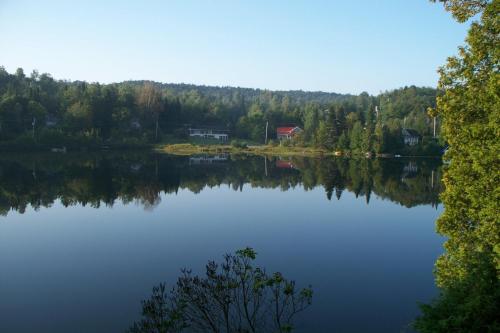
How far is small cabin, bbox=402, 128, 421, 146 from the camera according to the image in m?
105

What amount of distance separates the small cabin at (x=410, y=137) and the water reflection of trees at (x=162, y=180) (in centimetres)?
4142

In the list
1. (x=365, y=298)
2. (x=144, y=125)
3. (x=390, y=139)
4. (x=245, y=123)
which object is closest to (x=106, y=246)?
(x=365, y=298)

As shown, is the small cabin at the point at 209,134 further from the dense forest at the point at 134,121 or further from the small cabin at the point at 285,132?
the small cabin at the point at 285,132

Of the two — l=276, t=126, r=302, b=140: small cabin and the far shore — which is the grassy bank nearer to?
the far shore

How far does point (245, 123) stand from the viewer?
12700 cm

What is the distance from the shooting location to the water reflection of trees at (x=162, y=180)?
36531 mm

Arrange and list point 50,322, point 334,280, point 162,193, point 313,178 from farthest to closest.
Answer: point 313,178 < point 162,193 < point 334,280 < point 50,322

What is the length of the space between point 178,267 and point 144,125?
3741 inches

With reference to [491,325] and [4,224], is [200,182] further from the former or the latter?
[491,325]

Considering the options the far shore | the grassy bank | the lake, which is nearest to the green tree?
the far shore

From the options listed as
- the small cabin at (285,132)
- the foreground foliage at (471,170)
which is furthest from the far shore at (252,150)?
the foreground foliage at (471,170)

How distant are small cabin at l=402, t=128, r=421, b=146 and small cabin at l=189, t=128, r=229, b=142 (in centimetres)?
4824

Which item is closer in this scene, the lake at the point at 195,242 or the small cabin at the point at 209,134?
the lake at the point at 195,242

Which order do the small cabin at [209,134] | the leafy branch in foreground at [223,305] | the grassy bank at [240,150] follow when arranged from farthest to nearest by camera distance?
1. the small cabin at [209,134]
2. the grassy bank at [240,150]
3. the leafy branch in foreground at [223,305]
